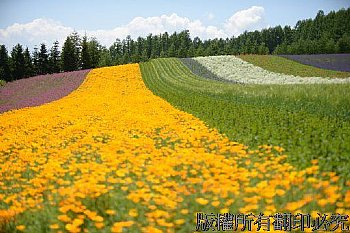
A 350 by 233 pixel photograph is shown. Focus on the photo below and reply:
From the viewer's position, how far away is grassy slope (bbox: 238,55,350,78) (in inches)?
1468

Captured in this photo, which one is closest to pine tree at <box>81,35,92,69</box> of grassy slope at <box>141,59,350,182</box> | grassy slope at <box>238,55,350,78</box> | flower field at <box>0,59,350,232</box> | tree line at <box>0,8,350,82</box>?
tree line at <box>0,8,350,82</box>

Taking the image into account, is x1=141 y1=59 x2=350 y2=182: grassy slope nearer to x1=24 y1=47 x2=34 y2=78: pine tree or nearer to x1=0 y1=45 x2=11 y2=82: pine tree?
x1=24 y1=47 x2=34 y2=78: pine tree

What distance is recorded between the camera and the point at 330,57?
49.8m

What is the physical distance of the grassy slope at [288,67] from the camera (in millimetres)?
37281

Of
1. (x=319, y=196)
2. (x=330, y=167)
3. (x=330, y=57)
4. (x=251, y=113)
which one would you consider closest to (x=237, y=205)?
(x=319, y=196)

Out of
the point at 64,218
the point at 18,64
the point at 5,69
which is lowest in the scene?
the point at 64,218

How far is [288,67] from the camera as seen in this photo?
4353cm

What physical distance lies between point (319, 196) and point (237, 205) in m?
1.25

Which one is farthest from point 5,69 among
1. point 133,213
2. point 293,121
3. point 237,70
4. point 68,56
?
point 133,213

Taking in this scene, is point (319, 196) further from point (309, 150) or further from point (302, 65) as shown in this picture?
point (302, 65)

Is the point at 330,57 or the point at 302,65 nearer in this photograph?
the point at 302,65


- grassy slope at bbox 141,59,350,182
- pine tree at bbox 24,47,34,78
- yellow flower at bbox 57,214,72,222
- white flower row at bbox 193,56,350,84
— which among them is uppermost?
pine tree at bbox 24,47,34,78

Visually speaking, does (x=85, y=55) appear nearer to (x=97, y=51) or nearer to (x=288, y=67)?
(x=97, y=51)

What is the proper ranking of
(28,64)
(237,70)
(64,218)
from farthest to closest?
(28,64) < (237,70) < (64,218)
